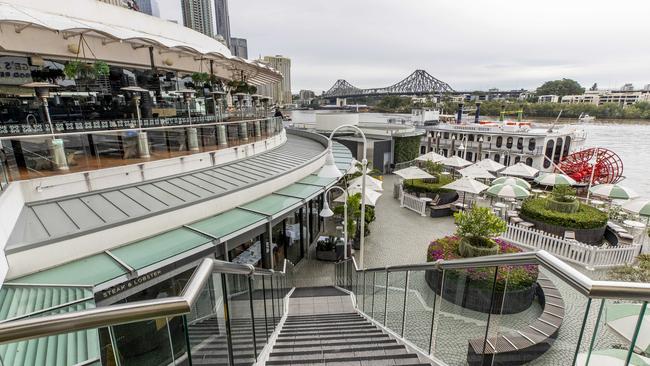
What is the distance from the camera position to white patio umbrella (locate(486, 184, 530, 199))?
46.1 feet

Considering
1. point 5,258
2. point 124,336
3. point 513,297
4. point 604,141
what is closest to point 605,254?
point 513,297

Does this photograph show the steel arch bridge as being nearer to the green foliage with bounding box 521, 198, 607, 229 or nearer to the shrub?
the green foliage with bounding box 521, 198, 607, 229

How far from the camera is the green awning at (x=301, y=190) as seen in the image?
932 centimetres

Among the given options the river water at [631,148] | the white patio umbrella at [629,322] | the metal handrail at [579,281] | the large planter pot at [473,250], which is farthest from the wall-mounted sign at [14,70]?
the river water at [631,148]

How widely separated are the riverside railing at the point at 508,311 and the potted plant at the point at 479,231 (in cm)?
442

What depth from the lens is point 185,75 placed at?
18188 millimetres

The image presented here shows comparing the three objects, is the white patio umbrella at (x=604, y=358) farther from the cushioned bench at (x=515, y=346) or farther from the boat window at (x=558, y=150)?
the boat window at (x=558, y=150)

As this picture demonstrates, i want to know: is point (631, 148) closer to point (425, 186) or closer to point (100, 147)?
point (425, 186)

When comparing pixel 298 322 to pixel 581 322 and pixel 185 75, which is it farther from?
pixel 185 75

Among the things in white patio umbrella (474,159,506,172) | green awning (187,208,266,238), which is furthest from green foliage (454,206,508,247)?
white patio umbrella (474,159,506,172)

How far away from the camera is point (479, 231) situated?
30.8 ft

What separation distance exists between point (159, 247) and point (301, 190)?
478 centimetres

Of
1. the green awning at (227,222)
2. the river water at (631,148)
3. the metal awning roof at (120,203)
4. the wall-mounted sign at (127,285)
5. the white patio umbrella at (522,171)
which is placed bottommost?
the river water at (631,148)

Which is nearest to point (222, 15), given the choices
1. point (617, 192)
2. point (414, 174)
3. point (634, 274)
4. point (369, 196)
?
point (414, 174)
